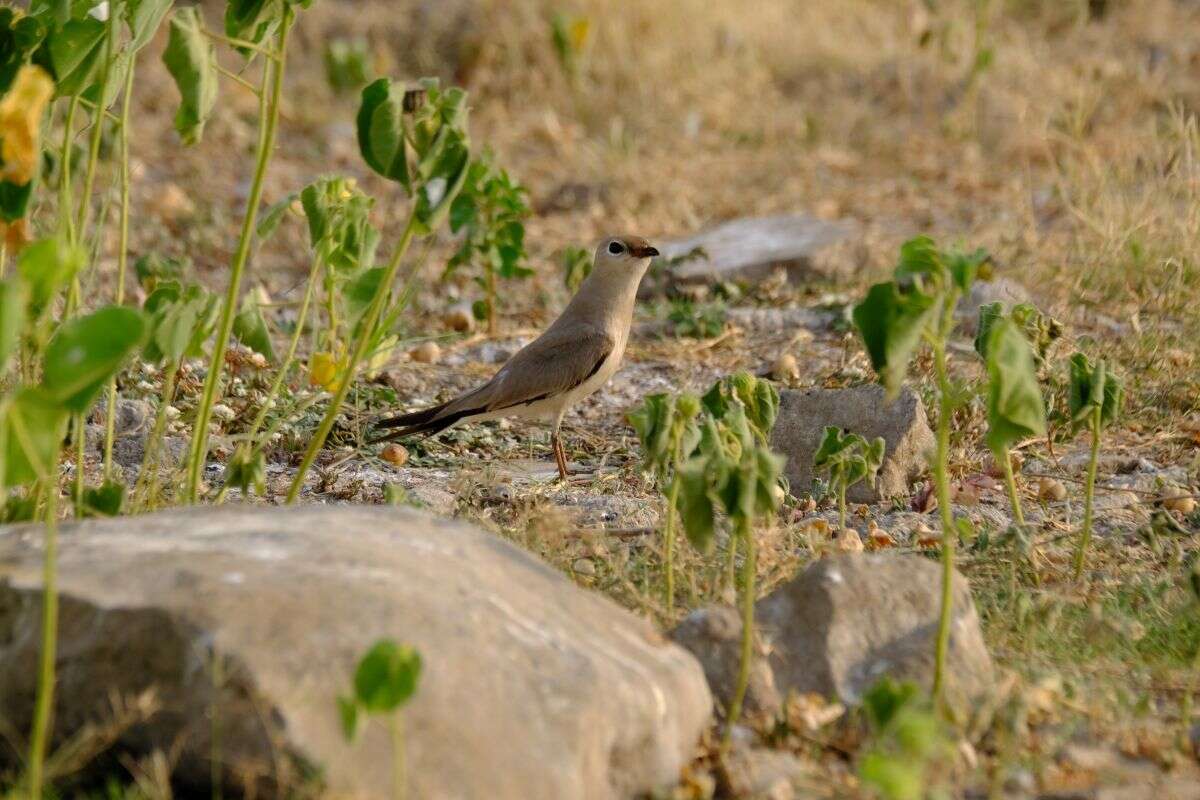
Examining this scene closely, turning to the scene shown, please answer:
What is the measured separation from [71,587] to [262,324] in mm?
1600

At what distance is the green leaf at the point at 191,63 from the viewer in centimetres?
300

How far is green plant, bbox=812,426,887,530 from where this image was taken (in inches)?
148

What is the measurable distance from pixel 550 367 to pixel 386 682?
287 centimetres

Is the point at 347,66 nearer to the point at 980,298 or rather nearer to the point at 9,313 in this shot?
the point at 980,298

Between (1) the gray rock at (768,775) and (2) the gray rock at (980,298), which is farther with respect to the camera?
(2) the gray rock at (980,298)

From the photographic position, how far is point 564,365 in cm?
499

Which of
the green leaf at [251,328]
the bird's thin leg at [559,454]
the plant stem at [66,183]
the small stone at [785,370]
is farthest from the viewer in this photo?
the small stone at [785,370]

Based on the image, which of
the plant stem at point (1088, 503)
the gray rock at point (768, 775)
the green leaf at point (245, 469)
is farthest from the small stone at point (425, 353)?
the gray rock at point (768, 775)

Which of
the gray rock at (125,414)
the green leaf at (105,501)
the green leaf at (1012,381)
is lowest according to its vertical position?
the gray rock at (125,414)

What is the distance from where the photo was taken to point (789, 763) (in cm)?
268

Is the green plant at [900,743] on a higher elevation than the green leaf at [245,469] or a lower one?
lower

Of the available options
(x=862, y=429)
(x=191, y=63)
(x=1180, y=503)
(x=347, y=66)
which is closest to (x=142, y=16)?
(x=191, y=63)

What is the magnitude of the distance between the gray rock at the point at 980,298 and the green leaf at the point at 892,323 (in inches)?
132

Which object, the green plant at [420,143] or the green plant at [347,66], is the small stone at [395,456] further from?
the green plant at [347,66]
